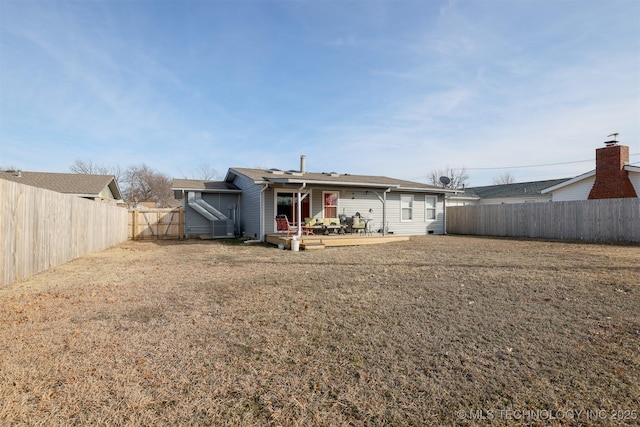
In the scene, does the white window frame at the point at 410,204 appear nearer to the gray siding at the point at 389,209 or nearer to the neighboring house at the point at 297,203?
the neighboring house at the point at 297,203

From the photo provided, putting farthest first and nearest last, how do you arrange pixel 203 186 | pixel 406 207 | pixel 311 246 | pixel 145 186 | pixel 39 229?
pixel 145 186 → pixel 406 207 → pixel 203 186 → pixel 311 246 → pixel 39 229

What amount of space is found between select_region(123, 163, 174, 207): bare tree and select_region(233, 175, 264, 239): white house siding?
95.4 feet

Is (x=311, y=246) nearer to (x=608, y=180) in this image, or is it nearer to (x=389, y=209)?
(x=389, y=209)

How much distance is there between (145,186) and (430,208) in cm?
4078

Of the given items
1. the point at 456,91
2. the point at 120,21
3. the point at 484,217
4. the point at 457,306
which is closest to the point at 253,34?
the point at 120,21

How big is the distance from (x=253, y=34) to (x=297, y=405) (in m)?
13.7

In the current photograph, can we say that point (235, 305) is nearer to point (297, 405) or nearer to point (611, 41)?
point (297, 405)

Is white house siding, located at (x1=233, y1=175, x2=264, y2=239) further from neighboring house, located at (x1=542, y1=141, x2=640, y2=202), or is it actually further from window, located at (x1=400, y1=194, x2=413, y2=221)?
neighboring house, located at (x1=542, y1=141, x2=640, y2=202)

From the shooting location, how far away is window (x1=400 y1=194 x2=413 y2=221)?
1828 cm

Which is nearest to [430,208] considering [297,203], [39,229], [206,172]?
[297,203]

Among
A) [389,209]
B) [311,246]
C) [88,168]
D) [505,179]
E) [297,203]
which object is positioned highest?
[505,179]

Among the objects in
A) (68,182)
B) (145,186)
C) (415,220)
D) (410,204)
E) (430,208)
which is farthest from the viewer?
(145,186)

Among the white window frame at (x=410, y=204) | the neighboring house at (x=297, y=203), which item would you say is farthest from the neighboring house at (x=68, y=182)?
the white window frame at (x=410, y=204)

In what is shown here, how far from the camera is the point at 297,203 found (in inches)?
597
